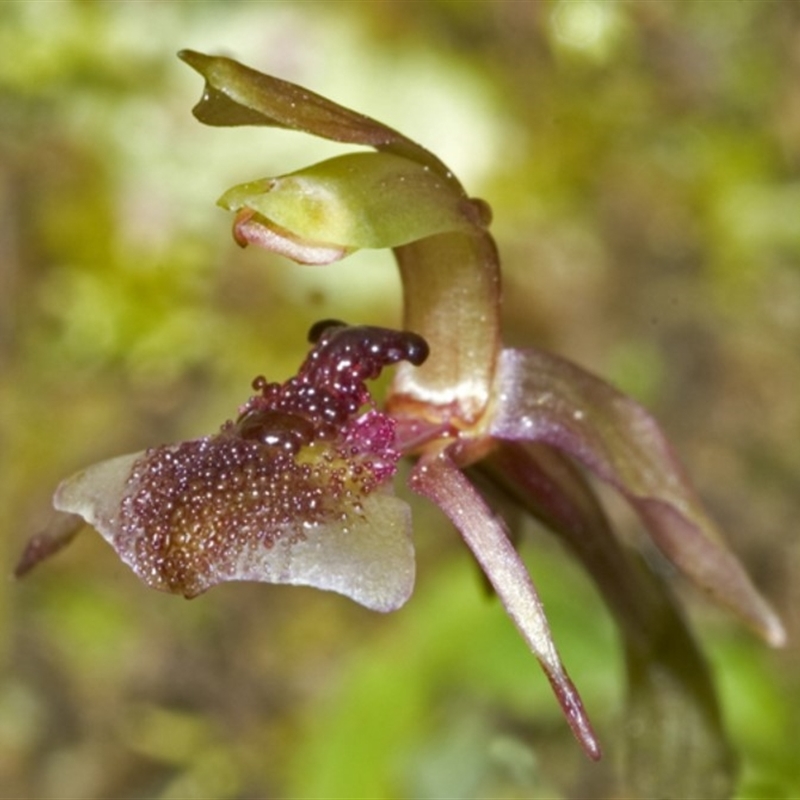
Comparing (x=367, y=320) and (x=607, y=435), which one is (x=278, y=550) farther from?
(x=367, y=320)

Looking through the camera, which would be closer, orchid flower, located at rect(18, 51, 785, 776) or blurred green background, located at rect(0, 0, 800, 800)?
orchid flower, located at rect(18, 51, 785, 776)

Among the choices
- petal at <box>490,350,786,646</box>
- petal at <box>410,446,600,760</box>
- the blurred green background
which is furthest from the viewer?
the blurred green background

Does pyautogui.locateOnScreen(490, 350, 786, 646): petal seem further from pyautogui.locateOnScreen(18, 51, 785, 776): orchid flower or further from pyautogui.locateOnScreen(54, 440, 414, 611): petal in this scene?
pyautogui.locateOnScreen(54, 440, 414, 611): petal

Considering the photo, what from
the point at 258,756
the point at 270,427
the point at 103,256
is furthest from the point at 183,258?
the point at 270,427

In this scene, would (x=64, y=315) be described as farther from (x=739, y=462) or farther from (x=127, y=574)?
(x=739, y=462)

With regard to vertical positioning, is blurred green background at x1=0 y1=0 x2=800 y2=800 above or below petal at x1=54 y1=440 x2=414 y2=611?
below

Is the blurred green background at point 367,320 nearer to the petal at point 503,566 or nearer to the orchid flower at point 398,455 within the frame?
the orchid flower at point 398,455

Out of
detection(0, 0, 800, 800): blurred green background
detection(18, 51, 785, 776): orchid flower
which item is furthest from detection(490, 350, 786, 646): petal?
detection(0, 0, 800, 800): blurred green background

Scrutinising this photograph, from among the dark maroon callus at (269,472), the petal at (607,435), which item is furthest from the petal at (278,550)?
the petal at (607,435)
